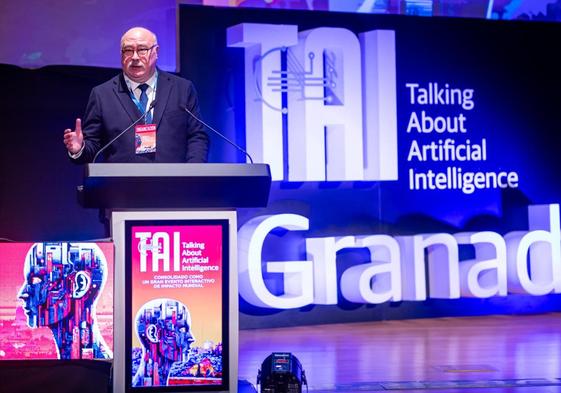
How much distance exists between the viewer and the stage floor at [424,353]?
3570 mm

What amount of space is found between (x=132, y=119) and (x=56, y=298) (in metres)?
0.73

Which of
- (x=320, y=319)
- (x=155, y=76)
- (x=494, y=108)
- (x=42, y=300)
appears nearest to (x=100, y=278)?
(x=42, y=300)

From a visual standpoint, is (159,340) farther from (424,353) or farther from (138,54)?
(424,353)

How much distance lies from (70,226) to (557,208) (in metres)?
3.86

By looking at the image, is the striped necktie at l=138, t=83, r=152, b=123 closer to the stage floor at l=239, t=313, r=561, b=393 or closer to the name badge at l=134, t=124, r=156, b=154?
the name badge at l=134, t=124, r=156, b=154

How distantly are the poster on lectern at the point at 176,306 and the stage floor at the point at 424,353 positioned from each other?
102 cm

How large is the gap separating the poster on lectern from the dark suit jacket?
1.42 feet

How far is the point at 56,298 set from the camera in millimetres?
2592

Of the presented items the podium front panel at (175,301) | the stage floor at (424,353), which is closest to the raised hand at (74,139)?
the podium front panel at (175,301)

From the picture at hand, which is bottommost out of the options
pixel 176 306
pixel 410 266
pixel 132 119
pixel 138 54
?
pixel 176 306

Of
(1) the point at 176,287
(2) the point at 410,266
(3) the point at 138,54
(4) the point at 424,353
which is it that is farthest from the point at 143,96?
(2) the point at 410,266

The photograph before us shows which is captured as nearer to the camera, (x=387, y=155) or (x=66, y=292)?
(x=66, y=292)

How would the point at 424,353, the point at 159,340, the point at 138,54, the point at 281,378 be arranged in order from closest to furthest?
the point at 159,340 → the point at 281,378 → the point at 138,54 → the point at 424,353

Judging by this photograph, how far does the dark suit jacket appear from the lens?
2906mm
